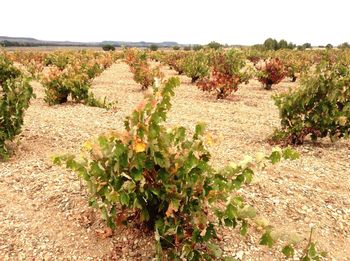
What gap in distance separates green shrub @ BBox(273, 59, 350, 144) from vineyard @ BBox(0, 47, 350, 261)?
2 centimetres

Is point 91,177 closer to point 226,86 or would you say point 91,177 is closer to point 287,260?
point 287,260

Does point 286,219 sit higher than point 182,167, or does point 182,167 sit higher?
point 182,167

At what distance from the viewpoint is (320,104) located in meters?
7.78

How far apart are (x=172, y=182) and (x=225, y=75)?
11.8 metres

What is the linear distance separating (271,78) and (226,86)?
13.9 ft

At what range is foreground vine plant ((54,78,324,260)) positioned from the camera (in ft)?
10.8

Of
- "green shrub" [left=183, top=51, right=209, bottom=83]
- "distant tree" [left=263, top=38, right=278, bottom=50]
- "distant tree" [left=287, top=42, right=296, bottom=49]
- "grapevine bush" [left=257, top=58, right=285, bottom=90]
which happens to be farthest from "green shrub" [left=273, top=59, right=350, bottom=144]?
"distant tree" [left=287, top=42, right=296, bottom=49]

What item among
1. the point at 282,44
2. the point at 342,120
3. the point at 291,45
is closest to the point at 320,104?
the point at 342,120

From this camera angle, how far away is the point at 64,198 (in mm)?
5023

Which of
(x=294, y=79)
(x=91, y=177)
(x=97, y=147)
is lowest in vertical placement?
(x=294, y=79)

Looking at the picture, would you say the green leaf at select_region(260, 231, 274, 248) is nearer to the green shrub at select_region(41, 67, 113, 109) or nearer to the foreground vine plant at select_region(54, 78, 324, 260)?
the foreground vine plant at select_region(54, 78, 324, 260)

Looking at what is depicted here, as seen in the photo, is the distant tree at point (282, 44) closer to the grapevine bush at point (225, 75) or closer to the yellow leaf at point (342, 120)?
the grapevine bush at point (225, 75)

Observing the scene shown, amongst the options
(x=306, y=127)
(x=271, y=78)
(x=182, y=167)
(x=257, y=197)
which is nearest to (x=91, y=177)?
(x=182, y=167)

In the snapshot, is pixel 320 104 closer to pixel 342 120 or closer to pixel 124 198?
pixel 342 120
